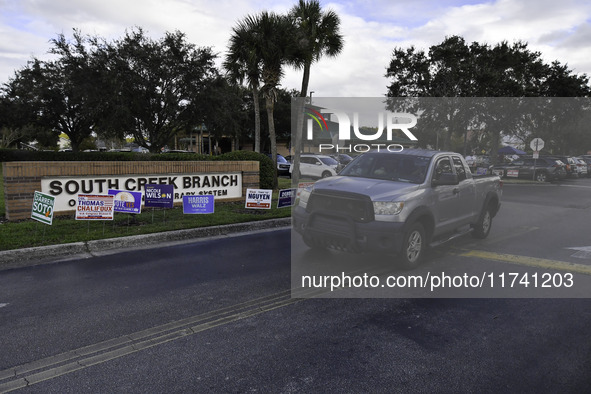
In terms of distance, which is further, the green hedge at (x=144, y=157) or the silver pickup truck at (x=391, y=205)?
the green hedge at (x=144, y=157)

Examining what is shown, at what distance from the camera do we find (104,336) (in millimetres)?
4363

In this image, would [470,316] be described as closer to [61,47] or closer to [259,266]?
[259,266]

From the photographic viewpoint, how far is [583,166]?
16.1m

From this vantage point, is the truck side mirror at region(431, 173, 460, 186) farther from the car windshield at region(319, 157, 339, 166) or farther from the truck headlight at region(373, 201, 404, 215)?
the car windshield at region(319, 157, 339, 166)

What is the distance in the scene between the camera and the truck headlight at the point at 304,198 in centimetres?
663

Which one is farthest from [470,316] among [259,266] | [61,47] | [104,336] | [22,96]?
[22,96]

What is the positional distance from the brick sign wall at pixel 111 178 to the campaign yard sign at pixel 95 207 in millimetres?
1904

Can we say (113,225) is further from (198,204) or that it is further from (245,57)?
(245,57)

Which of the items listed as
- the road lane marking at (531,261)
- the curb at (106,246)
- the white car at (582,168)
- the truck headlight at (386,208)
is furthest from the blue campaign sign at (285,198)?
the white car at (582,168)

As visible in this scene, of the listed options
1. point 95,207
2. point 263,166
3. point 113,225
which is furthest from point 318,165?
point 263,166

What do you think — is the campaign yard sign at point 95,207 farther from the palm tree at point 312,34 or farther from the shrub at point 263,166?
the palm tree at point 312,34

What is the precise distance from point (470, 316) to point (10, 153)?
34522mm

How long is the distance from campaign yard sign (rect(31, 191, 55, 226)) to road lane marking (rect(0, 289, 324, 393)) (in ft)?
17.4

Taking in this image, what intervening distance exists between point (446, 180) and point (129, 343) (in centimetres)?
498
